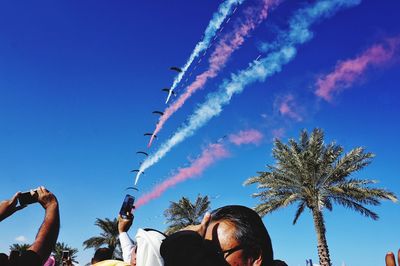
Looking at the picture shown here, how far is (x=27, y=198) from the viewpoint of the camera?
2877mm

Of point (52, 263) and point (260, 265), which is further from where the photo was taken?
point (52, 263)

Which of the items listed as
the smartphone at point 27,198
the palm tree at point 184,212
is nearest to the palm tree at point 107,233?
the palm tree at point 184,212

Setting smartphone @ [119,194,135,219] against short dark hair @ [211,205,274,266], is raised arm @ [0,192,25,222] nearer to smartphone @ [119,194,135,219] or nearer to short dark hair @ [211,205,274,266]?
smartphone @ [119,194,135,219]

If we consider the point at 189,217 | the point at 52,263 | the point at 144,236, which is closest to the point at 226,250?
the point at 144,236

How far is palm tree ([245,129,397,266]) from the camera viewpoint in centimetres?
1778

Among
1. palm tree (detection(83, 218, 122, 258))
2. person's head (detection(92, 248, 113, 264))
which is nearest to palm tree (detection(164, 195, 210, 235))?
palm tree (detection(83, 218, 122, 258))

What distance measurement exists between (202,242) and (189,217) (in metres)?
27.0

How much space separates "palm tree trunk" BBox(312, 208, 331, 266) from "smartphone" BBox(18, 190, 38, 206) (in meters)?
17.6

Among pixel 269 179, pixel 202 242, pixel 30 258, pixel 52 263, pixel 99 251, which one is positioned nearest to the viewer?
pixel 202 242

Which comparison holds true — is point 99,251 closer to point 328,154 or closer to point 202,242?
point 202,242

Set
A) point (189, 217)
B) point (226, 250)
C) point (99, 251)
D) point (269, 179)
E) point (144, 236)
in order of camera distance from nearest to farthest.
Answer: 1. point (226, 250)
2. point (144, 236)
3. point (99, 251)
4. point (269, 179)
5. point (189, 217)

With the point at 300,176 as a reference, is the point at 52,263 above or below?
below

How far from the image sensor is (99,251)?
5035 mm

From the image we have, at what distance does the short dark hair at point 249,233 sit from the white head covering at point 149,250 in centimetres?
71
